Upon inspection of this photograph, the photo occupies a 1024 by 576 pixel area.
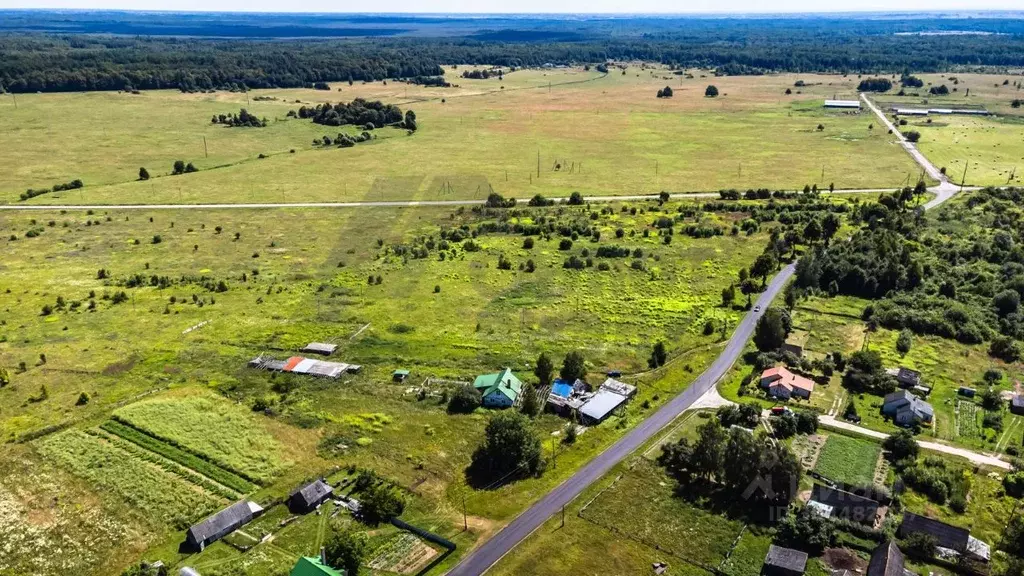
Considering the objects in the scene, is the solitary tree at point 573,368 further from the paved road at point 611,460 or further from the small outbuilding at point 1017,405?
the small outbuilding at point 1017,405

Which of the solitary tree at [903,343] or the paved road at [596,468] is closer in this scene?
the paved road at [596,468]

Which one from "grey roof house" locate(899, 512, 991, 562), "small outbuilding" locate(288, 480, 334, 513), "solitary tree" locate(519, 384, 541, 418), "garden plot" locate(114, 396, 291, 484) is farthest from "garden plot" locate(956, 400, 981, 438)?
"garden plot" locate(114, 396, 291, 484)

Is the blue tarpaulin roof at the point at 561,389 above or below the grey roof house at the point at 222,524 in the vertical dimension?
above

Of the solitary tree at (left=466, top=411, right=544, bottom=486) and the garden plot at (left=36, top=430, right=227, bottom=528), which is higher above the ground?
the solitary tree at (left=466, top=411, right=544, bottom=486)

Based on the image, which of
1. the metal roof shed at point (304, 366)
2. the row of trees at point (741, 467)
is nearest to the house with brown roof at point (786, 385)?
the row of trees at point (741, 467)

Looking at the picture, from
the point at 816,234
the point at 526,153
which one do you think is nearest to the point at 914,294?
the point at 816,234

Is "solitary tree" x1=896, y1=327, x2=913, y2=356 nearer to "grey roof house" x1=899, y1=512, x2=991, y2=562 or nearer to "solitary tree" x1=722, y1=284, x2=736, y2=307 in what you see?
"solitary tree" x1=722, y1=284, x2=736, y2=307
